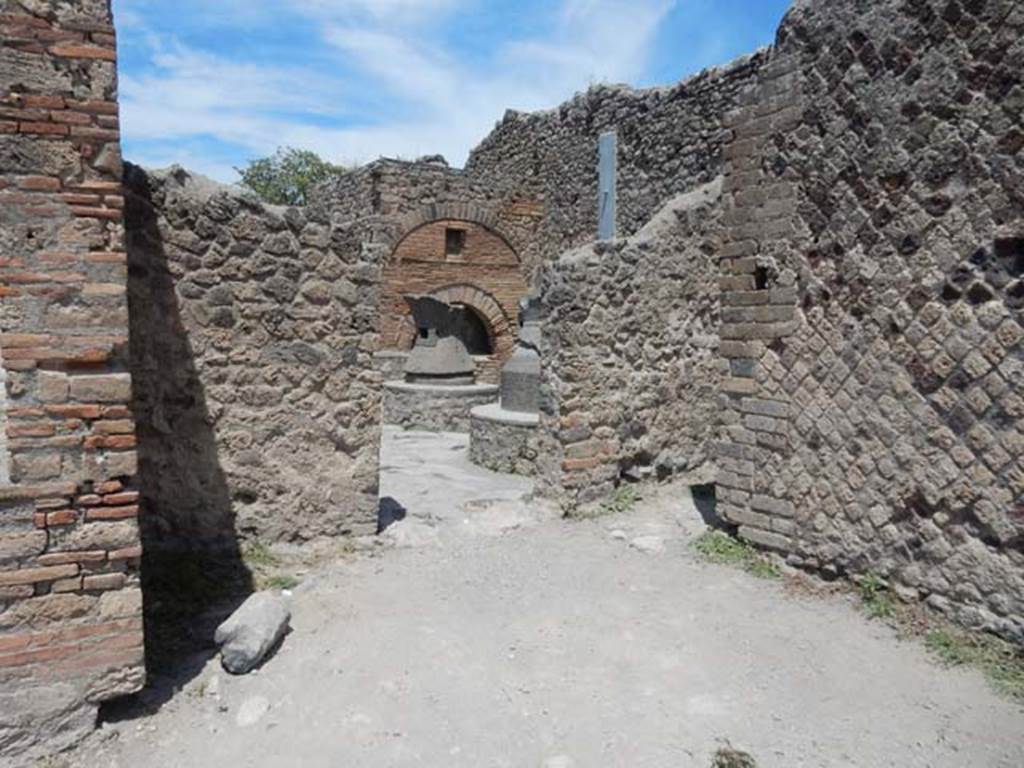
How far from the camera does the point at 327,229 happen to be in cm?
500

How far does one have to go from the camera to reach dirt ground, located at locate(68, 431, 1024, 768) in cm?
303

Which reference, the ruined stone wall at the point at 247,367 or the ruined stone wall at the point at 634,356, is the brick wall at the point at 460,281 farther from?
the ruined stone wall at the point at 247,367

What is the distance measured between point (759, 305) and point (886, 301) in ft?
3.03

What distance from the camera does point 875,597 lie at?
14.3ft

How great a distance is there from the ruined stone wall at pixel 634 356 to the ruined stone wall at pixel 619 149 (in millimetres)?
3926

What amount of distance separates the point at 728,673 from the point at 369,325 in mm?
3207

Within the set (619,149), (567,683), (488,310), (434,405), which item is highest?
(619,149)

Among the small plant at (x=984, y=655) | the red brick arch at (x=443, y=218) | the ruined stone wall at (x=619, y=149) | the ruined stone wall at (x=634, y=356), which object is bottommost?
the small plant at (x=984, y=655)

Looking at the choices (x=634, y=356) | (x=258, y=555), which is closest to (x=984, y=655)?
(x=634, y=356)

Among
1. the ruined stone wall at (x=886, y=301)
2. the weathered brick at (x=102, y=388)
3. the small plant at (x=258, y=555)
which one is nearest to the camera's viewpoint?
the weathered brick at (x=102, y=388)

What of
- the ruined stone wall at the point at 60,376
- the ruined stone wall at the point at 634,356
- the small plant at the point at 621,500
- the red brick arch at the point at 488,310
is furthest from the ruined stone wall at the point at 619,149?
the ruined stone wall at the point at 60,376

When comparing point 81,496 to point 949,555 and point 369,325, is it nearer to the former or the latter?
point 369,325

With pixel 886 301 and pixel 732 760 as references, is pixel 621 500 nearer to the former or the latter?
pixel 886 301

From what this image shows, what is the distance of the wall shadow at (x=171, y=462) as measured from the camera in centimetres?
432
